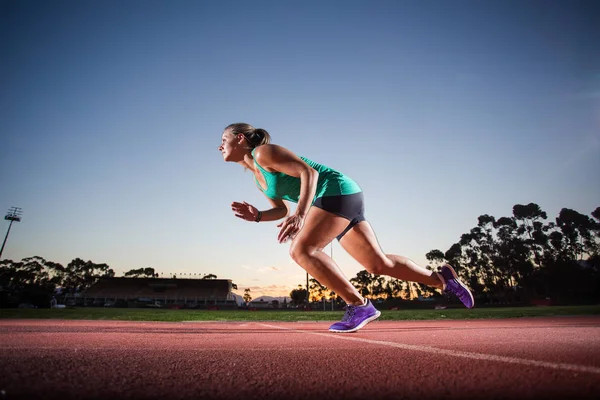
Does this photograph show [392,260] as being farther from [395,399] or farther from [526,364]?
[395,399]

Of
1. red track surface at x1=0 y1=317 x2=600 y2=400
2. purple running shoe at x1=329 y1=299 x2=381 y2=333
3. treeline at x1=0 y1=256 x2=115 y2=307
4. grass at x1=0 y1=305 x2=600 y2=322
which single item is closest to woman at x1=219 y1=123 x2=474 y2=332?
purple running shoe at x1=329 y1=299 x2=381 y2=333

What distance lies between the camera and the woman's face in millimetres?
3816

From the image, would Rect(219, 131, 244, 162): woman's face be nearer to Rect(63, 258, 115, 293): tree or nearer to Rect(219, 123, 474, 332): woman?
Rect(219, 123, 474, 332): woman

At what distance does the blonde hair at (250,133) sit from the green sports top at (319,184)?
0.97 feet

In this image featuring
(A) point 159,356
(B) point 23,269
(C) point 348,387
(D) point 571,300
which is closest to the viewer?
(C) point 348,387

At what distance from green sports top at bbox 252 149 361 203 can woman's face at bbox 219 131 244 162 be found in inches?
12.7

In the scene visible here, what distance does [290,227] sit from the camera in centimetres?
297

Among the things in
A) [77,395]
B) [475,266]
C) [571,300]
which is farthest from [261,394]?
[475,266]

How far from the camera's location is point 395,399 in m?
1.27

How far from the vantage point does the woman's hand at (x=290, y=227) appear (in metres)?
2.97

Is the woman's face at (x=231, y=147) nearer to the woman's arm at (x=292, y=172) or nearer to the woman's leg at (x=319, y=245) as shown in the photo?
the woman's arm at (x=292, y=172)

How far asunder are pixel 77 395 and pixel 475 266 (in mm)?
75726

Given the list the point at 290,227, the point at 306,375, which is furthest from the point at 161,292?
Result: the point at 306,375

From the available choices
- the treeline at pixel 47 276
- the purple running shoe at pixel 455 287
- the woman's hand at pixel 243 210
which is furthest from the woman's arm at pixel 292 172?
the treeline at pixel 47 276
